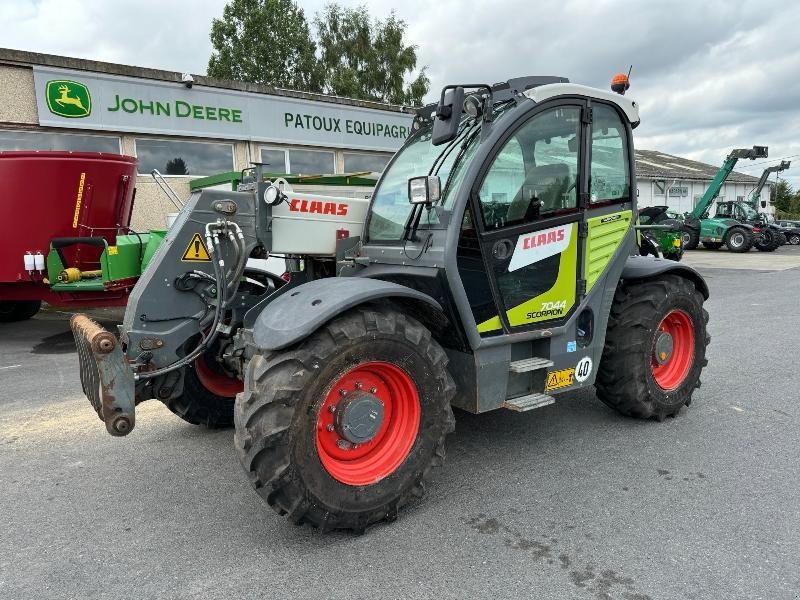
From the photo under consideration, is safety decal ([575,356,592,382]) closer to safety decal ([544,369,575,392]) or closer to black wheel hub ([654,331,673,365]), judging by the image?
safety decal ([544,369,575,392])

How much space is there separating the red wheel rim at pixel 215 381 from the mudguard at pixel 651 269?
9.52ft

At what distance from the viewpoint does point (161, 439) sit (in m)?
4.22

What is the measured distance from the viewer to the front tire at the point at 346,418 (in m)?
2.69

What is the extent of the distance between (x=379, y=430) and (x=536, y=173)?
70.7 inches

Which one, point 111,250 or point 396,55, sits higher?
point 396,55

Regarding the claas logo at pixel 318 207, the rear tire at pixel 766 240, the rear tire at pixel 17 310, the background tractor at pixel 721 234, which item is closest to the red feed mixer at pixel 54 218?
the rear tire at pixel 17 310

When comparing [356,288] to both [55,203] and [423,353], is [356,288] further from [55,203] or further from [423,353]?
[55,203]

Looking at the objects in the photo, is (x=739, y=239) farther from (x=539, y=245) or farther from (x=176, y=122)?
(x=539, y=245)

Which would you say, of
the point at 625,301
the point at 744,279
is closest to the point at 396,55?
the point at 744,279

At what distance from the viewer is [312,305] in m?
2.87

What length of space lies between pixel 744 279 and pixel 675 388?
1225 cm

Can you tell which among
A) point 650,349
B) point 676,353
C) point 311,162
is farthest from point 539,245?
point 311,162

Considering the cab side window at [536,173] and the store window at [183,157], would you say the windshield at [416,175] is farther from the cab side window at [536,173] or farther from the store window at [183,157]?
the store window at [183,157]

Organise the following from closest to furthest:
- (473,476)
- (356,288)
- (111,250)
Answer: (356,288)
(473,476)
(111,250)
